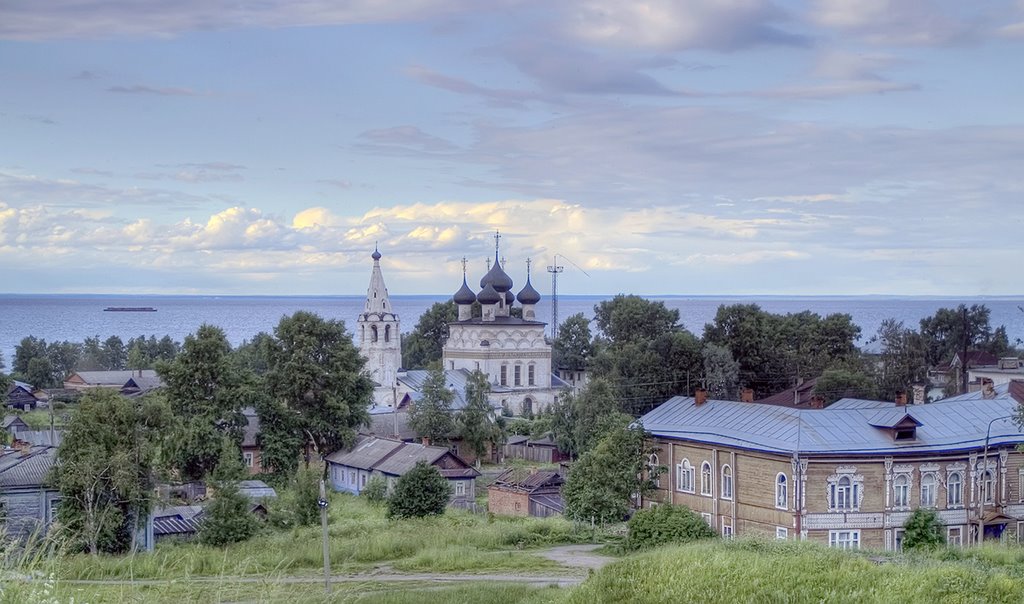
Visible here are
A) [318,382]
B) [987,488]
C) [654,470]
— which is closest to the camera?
[987,488]

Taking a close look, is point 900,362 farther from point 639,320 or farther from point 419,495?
point 419,495

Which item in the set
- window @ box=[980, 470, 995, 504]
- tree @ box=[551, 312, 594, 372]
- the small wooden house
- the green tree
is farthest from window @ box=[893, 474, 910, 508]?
tree @ box=[551, 312, 594, 372]

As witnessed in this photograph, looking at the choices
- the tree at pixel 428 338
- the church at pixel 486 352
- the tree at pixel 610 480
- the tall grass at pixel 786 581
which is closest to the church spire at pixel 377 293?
the church at pixel 486 352

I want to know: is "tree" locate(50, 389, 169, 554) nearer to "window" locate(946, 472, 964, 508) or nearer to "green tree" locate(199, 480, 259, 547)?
"green tree" locate(199, 480, 259, 547)

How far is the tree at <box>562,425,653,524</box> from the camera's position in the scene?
3089cm

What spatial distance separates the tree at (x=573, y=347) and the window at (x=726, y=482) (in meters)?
48.1

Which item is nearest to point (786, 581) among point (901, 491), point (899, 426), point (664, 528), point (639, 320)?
point (664, 528)

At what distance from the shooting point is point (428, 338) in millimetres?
82875

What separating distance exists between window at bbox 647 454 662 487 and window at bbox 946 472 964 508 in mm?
7598

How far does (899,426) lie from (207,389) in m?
24.9

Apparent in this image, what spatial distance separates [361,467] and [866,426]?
2033cm

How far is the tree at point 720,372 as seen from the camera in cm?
5544

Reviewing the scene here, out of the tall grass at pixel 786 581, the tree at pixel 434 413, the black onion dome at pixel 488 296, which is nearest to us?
the tall grass at pixel 786 581

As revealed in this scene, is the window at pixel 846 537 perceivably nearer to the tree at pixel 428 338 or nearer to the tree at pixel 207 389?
the tree at pixel 207 389
